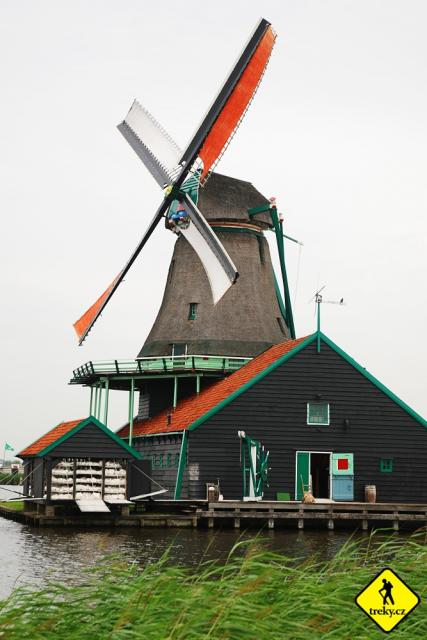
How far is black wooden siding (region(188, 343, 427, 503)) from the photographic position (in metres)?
31.8

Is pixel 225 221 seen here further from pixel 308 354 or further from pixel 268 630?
pixel 268 630

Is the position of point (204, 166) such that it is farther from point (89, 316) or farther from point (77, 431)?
point (77, 431)

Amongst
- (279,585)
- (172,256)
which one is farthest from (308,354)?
(279,585)

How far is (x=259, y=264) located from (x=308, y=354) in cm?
942

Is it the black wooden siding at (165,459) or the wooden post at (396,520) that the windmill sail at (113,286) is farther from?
the wooden post at (396,520)

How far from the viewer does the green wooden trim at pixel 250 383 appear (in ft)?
104

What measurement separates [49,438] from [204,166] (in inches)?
453

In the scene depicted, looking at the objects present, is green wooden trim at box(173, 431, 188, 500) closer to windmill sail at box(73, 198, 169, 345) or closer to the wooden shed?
the wooden shed

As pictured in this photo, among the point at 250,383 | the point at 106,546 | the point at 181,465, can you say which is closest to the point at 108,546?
the point at 106,546

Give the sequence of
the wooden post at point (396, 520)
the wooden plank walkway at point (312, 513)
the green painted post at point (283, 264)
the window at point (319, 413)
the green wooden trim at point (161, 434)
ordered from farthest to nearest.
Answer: the green painted post at point (283, 264), the green wooden trim at point (161, 434), the window at point (319, 413), the wooden post at point (396, 520), the wooden plank walkway at point (312, 513)

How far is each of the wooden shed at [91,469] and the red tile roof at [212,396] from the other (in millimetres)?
2448

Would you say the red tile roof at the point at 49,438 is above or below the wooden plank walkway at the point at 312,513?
above

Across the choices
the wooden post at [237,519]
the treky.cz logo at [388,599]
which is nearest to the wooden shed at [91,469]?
the wooden post at [237,519]

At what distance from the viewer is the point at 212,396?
33969mm
